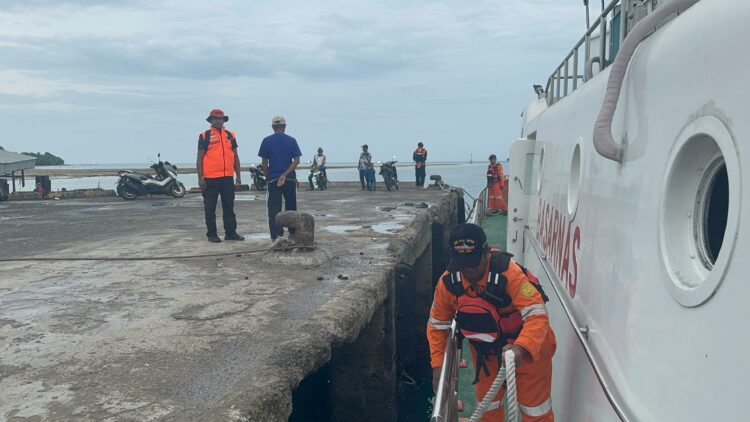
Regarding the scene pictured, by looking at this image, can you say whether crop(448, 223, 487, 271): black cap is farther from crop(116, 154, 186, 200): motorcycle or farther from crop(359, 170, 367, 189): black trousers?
crop(359, 170, 367, 189): black trousers

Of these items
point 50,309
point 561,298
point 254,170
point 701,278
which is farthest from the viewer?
point 254,170

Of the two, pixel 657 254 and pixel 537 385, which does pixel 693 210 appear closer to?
pixel 657 254

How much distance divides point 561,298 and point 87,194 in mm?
18112

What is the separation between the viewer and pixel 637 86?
8.80 ft

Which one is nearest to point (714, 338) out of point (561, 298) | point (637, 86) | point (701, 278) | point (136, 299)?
point (701, 278)

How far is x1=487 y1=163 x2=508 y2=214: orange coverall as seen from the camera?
17422mm

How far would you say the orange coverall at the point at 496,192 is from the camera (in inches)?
686

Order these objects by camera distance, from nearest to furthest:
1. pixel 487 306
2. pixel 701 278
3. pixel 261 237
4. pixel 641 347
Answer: pixel 701 278 → pixel 641 347 → pixel 487 306 → pixel 261 237

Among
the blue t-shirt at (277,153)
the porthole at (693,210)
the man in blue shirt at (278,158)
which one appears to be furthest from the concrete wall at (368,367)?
the porthole at (693,210)

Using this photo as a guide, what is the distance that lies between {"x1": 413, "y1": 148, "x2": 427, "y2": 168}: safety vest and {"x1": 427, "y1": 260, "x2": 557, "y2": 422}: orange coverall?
1611 centimetres

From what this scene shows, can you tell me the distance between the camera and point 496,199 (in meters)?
18.2

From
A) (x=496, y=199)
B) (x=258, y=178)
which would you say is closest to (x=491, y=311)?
(x=496, y=199)

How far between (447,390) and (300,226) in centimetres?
340

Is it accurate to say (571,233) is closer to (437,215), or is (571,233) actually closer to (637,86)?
(637,86)
